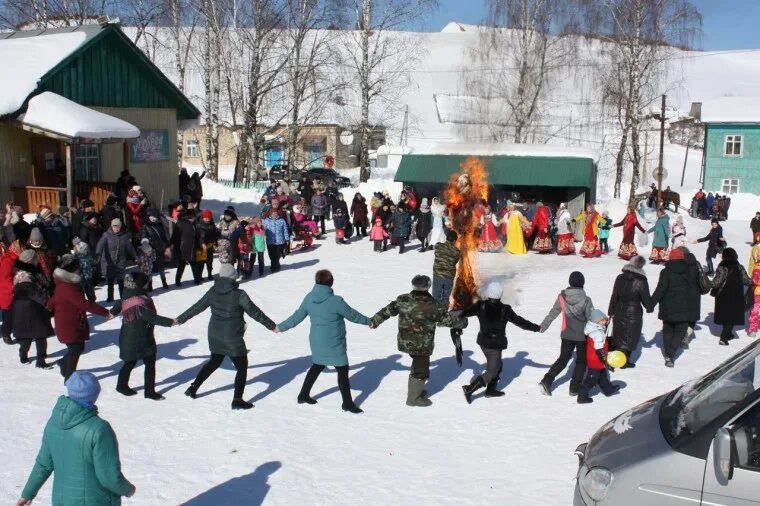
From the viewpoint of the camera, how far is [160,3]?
32406 millimetres

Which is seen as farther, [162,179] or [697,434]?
[162,179]

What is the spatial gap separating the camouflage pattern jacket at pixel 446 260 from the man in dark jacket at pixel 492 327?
2907 mm

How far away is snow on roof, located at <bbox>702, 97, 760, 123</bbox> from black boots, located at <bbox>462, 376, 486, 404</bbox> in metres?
39.4

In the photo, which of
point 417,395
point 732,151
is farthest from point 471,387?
point 732,151

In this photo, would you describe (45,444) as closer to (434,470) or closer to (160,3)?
(434,470)

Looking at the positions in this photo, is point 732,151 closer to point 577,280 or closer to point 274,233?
point 274,233

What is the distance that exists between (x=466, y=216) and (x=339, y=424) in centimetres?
1224

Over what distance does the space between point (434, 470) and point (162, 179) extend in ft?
57.3

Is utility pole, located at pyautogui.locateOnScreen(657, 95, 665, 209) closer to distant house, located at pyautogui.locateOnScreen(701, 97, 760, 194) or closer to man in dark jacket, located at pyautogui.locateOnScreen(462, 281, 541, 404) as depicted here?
distant house, located at pyautogui.locateOnScreen(701, 97, 760, 194)

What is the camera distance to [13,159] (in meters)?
18.0

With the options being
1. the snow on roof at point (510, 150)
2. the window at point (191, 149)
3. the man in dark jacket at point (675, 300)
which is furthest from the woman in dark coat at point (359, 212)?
the window at point (191, 149)

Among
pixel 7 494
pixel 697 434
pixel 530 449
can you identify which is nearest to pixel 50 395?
pixel 7 494

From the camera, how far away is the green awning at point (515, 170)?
907 inches

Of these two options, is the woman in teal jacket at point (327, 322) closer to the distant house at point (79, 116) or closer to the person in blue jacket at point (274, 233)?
the person in blue jacket at point (274, 233)
